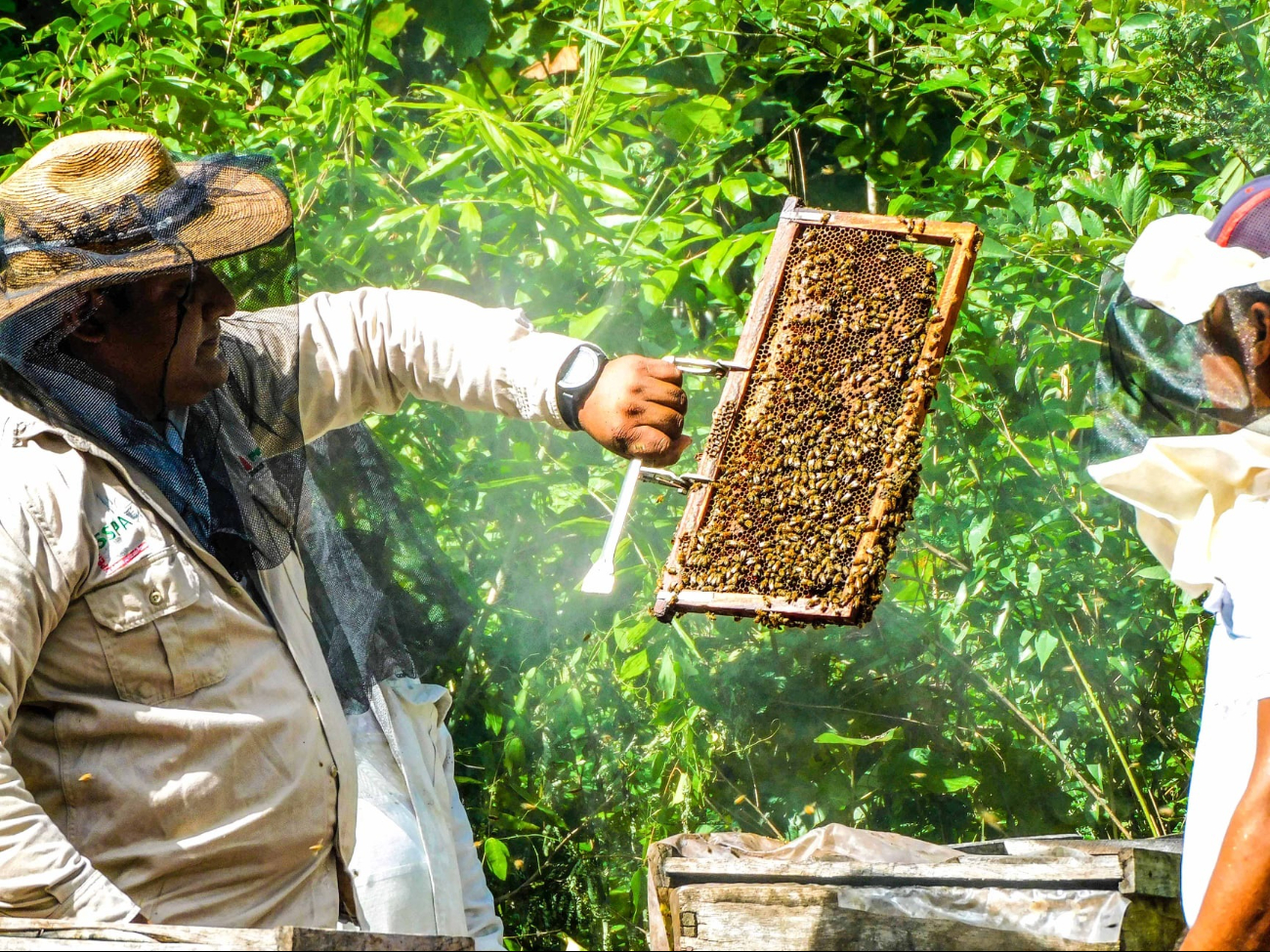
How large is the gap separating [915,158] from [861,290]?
1779 mm

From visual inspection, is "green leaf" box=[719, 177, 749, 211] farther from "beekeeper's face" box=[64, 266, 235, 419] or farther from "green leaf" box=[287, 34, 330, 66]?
"beekeeper's face" box=[64, 266, 235, 419]

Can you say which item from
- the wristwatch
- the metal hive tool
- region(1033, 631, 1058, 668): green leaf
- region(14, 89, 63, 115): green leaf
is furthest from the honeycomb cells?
region(14, 89, 63, 115): green leaf

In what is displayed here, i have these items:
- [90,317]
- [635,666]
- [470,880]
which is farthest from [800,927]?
[90,317]

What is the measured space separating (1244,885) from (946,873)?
38.3 inches

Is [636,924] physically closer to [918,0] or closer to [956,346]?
[956,346]

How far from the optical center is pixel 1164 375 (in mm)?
2053

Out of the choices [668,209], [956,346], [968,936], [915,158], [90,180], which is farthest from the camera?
[915,158]

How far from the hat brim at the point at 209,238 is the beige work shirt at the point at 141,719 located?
23cm

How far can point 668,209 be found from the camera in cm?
374

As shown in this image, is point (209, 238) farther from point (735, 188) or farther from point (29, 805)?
point (735, 188)

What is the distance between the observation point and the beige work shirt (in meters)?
1.97

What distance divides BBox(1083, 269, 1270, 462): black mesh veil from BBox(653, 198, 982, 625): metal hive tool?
297 millimetres

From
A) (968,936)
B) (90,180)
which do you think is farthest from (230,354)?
(968,936)

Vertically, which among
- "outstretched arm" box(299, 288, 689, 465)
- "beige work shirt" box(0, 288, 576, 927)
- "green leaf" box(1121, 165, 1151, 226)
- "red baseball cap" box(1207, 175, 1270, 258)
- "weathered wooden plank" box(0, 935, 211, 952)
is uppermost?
"red baseball cap" box(1207, 175, 1270, 258)
